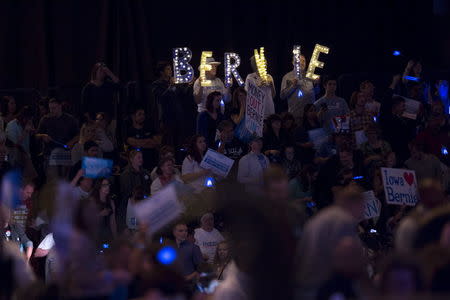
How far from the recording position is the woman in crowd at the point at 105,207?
44.9ft

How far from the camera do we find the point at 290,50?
68.5ft

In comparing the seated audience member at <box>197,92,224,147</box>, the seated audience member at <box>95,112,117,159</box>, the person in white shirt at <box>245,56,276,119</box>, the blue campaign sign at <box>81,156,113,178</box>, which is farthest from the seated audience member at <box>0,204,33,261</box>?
the person in white shirt at <box>245,56,276,119</box>

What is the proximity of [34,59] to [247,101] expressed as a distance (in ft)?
19.0

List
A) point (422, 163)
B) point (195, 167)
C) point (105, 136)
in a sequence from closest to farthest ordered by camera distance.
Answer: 1. point (195, 167)
2. point (422, 163)
3. point (105, 136)

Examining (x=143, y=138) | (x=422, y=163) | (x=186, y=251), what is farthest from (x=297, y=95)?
(x=186, y=251)

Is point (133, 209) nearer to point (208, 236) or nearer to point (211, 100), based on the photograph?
point (208, 236)

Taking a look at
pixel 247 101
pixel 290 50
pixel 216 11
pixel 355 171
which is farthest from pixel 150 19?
pixel 355 171

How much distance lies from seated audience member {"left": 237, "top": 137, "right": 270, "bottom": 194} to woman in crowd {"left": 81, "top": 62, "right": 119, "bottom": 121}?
8.96 ft

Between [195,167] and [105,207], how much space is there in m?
1.59

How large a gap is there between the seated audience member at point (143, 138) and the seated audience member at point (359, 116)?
A: 281 cm

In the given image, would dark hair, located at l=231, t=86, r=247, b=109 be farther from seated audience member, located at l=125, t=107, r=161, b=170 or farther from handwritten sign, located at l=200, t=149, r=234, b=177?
handwritten sign, located at l=200, t=149, r=234, b=177

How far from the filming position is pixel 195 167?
1487 centimetres

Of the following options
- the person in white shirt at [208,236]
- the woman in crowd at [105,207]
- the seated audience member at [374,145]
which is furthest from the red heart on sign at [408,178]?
the woman in crowd at [105,207]

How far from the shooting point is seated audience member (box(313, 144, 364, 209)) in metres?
14.3
